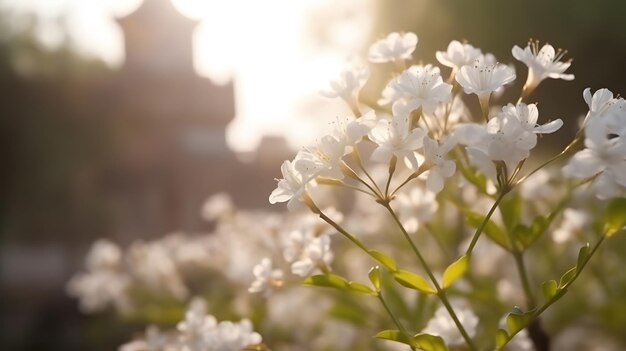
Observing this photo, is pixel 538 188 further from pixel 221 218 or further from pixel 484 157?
pixel 221 218

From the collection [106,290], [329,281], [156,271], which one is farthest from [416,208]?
[106,290]

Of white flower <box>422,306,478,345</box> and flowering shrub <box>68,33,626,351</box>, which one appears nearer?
flowering shrub <box>68,33,626,351</box>

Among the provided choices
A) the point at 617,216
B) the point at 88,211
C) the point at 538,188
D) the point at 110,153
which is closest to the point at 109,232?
the point at 88,211

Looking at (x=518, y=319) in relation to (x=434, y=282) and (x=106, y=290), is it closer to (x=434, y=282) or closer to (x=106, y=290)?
(x=434, y=282)

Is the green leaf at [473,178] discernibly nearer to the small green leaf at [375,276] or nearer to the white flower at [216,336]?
the small green leaf at [375,276]

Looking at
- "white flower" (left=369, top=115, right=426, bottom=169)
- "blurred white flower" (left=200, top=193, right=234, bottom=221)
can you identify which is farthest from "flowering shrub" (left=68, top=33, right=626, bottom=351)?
"blurred white flower" (left=200, top=193, right=234, bottom=221)

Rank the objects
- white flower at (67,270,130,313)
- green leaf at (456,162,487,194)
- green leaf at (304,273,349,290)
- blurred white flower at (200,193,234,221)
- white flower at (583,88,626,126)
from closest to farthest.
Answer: white flower at (583,88,626,126) < green leaf at (304,273,349,290) < green leaf at (456,162,487,194) < white flower at (67,270,130,313) < blurred white flower at (200,193,234,221)

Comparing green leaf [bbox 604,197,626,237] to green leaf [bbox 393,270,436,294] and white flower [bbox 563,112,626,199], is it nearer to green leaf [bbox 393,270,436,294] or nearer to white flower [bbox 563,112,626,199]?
white flower [bbox 563,112,626,199]
